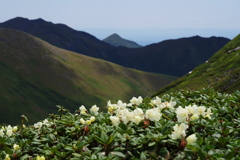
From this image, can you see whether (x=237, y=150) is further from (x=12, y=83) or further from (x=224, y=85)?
(x=12, y=83)

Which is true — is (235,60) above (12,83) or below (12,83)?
above

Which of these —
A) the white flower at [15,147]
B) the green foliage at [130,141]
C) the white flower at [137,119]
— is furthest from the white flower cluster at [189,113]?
the white flower at [15,147]

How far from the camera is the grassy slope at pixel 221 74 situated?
80.1 m

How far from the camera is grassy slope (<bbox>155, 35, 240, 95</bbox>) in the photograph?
80.1m

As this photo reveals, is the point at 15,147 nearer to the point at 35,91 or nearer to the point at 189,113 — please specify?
the point at 189,113

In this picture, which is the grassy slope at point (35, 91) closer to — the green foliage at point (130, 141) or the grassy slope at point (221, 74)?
the grassy slope at point (221, 74)

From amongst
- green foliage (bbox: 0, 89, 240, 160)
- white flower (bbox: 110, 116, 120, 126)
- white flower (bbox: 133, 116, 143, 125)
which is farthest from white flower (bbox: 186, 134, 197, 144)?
white flower (bbox: 110, 116, 120, 126)

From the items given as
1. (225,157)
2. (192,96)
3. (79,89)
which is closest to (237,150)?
(225,157)

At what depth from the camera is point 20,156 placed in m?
7.52

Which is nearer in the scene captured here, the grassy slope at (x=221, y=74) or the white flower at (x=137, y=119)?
the white flower at (x=137, y=119)

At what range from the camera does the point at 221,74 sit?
101 meters

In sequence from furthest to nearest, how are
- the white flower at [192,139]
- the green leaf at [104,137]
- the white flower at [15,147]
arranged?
the white flower at [15,147] < the green leaf at [104,137] < the white flower at [192,139]

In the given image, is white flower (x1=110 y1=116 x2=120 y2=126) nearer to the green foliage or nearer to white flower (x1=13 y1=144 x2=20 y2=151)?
the green foliage

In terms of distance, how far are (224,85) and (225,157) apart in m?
80.1
